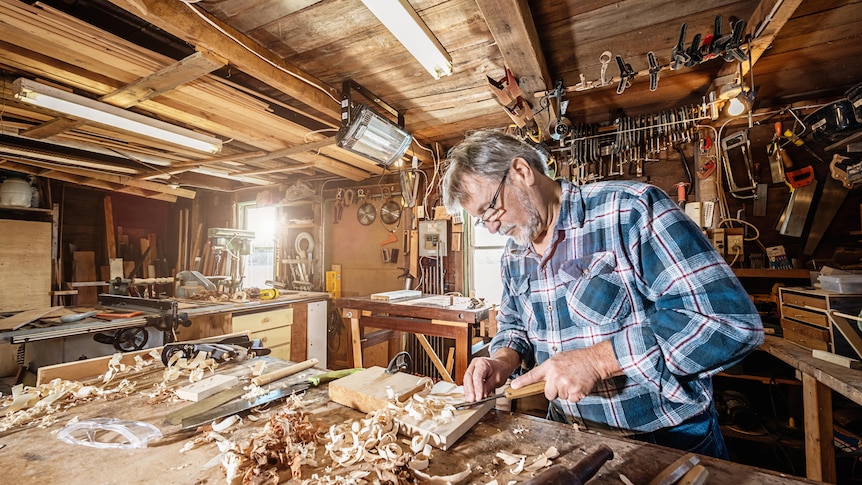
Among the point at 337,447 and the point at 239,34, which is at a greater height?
the point at 239,34

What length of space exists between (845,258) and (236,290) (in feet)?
20.5

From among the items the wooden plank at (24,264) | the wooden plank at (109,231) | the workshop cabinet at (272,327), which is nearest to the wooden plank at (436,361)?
the workshop cabinet at (272,327)

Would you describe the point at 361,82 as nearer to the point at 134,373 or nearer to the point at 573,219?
the point at 573,219

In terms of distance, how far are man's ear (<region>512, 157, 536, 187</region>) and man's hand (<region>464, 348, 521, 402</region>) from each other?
0.72 m

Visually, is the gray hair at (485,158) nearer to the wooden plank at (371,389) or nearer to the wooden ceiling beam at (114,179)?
the wooden plank at (371,389)

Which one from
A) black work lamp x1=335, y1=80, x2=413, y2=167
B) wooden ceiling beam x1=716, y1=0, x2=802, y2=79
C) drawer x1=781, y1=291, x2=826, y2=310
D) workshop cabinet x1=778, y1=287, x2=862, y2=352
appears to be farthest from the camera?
black work lamp x1=335, y1=80, x2=413, y2=167

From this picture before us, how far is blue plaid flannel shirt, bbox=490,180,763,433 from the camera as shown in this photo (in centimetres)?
100

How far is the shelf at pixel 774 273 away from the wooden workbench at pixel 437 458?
8.31ft

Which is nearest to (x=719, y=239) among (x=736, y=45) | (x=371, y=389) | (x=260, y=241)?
(x=736, y=45)

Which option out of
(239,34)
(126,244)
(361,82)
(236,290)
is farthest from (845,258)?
(126,244)

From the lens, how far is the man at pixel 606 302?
1019mm

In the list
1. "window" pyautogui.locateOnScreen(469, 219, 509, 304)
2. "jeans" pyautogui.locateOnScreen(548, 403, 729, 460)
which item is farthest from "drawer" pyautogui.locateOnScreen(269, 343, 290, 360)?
"jeans" pyautogui.locateOnScreen(548, 403, 729, 460)

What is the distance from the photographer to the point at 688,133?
3234 mm

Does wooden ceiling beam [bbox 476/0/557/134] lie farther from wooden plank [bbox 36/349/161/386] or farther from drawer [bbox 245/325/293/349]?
drawer [bbox 245/325/293/349]
